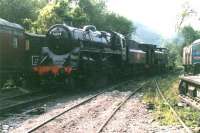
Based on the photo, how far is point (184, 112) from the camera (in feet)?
43.3

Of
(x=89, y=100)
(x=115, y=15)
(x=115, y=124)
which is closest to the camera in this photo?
(x=115, y=124)

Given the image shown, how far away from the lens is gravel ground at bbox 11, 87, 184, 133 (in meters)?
10.5

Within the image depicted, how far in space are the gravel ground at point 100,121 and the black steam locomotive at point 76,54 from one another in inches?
202

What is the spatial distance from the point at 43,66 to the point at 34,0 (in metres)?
41.8

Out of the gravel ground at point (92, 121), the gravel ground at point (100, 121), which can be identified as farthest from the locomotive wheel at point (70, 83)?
the gravel ground at point (100, 121)

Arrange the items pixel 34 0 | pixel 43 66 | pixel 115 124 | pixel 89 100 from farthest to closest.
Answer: pixel 34 0 → pixel 43 66 → pixel 89 100 → pixel 115 124

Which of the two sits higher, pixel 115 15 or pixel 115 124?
pixel 115 15

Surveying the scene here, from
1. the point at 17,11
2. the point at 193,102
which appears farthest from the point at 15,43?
the point at 17,11

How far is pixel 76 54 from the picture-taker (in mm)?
20891

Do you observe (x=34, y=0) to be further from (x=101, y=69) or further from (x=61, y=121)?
(x=61, y=121)

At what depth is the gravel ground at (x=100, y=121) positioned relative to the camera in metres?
10.5

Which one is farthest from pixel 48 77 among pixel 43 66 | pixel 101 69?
pixel 101 69

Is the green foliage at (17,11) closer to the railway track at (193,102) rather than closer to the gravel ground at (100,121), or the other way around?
the railway track at (193,102)

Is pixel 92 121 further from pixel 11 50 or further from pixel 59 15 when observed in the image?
pixel 59 15
